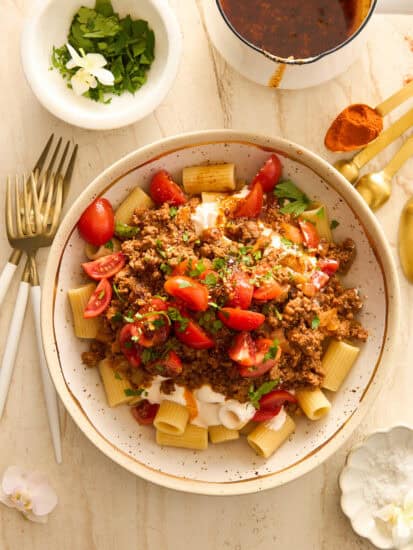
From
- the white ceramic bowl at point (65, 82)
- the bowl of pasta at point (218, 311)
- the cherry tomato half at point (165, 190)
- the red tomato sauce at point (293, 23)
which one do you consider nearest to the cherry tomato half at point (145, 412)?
the bowl of pasta at point (218, 311)

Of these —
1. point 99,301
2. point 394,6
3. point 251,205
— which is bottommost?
point 99,301

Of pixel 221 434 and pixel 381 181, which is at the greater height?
pixel 381 181

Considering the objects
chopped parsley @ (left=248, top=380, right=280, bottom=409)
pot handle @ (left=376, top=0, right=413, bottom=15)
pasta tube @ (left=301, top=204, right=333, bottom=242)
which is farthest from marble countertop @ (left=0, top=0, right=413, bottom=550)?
chopped parsley @ (left=248, top=380, right=280, bottom=409)

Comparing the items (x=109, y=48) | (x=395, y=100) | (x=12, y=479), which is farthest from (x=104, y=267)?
(x=395, y=100)

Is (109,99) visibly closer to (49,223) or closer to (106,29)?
(106,29)

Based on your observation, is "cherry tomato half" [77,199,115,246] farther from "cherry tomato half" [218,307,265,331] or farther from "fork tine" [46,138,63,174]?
"cherry tomato half" [218,307,265,331]

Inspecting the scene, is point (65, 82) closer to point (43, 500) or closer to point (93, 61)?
point (93, 61)

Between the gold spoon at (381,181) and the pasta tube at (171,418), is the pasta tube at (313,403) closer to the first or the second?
the pasta tube at (171,418)
